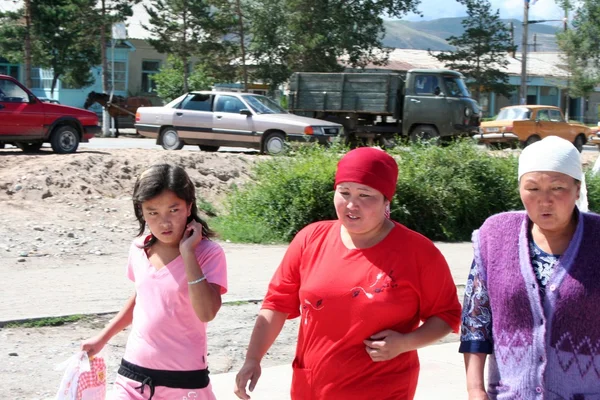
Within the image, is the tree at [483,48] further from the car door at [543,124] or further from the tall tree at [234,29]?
the car door at [543,124]

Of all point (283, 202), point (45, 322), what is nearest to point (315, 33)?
point (283, 202)

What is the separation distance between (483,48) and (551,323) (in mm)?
48913

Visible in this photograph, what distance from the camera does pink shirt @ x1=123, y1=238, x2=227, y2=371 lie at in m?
3.44

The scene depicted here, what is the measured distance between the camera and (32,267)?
9.62 m

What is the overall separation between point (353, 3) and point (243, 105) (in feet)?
66.5

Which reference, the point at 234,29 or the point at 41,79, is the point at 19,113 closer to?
the point at 234,29

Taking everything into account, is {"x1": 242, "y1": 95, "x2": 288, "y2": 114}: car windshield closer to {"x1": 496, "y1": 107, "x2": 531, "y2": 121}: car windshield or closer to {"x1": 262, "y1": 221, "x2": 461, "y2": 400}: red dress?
{"x1": 496, "y1": 107, "x2": 531, "y2": 121}: car windshield

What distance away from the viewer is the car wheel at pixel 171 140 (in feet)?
75.2

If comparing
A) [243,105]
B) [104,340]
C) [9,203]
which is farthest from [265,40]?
[104,340]

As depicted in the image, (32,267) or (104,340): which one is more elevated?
(104,340)

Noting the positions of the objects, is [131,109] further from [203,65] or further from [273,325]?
[273,325]

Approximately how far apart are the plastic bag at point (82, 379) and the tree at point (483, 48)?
157 ft

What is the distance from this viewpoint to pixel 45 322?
7.02 m

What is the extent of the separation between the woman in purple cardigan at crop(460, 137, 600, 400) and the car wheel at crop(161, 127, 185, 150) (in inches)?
802
